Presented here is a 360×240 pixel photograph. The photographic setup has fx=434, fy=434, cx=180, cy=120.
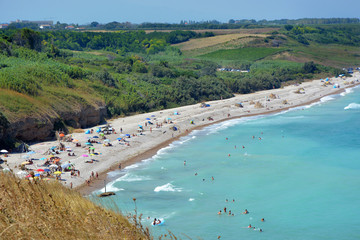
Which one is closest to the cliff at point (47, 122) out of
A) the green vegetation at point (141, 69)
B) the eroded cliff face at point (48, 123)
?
the eroded cliff face at point (48, 123)

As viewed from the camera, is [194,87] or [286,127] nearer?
[286,127]

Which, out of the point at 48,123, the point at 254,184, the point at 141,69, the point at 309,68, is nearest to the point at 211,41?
the point at 309,68

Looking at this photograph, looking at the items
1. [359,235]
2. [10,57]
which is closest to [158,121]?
[10,57]

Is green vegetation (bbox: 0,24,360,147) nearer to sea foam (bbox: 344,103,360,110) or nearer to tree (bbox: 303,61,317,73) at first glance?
tree (bbox: 303,61,317,73)

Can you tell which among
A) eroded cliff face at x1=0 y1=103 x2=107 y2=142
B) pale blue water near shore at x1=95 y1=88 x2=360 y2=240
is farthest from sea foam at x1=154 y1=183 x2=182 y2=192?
eroded cliff face at x1=0 y1=103 x2=107 y2=142

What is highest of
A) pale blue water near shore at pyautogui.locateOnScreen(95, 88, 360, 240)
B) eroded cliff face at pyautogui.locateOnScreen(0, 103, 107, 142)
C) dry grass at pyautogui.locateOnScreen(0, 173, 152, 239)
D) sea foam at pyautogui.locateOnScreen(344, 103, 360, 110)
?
dry grass at pyautogui.locateOnScreen(0, 173, 152, 239)

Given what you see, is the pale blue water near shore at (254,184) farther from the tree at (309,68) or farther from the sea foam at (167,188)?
the tree at (309,68)

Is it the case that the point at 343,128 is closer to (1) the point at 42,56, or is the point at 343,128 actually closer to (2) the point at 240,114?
(2) the point at 240,114
